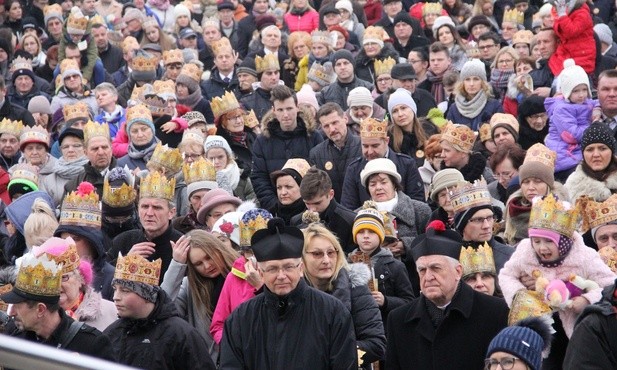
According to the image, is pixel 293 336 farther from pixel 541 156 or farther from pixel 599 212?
pixel 541 156

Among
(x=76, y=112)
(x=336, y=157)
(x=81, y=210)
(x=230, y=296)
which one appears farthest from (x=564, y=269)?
(x=76, y=112)

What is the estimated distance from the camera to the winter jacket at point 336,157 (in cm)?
1303

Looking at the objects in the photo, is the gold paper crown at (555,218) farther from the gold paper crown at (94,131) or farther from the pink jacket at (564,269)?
the gold paper crown at (94,131)

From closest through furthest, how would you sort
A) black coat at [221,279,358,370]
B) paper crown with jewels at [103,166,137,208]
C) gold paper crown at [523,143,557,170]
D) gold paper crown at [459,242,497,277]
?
black coat at [221,279,358,370] → gold paper crown at [459,242,497,277] → gold paper crown at [523,143,557,170] → paper crown with jewels at [103,166,137,208]

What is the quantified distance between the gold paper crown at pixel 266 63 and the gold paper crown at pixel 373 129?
4.17 m

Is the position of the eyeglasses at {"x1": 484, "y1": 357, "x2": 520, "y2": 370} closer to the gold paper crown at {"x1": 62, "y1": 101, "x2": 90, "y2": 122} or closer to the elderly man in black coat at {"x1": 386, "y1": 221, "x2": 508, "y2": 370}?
the elderly man in black coat at {"x1": 386, "y1": 221, "x2": 508, "y2": 370}

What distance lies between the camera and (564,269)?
8195 millimetres

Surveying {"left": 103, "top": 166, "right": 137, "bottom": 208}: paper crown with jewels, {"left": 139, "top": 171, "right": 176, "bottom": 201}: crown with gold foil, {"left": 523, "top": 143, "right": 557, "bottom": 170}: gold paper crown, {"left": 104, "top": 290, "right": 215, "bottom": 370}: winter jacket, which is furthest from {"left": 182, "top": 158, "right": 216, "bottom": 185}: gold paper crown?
{"left": 104, "top": 290, "right": 215, "bottom": 370}: winter jacket

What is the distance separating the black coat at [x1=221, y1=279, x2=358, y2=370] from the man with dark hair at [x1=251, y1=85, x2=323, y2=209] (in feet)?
18.4

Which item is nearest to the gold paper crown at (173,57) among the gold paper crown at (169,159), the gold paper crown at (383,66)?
the gold paper crown at (383,66)

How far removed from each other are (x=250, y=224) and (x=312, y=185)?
1529 mm

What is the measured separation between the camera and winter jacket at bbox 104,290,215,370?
7910mm

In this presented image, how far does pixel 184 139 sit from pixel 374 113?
7.15ft

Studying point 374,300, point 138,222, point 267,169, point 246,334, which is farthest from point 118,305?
point 267,169
